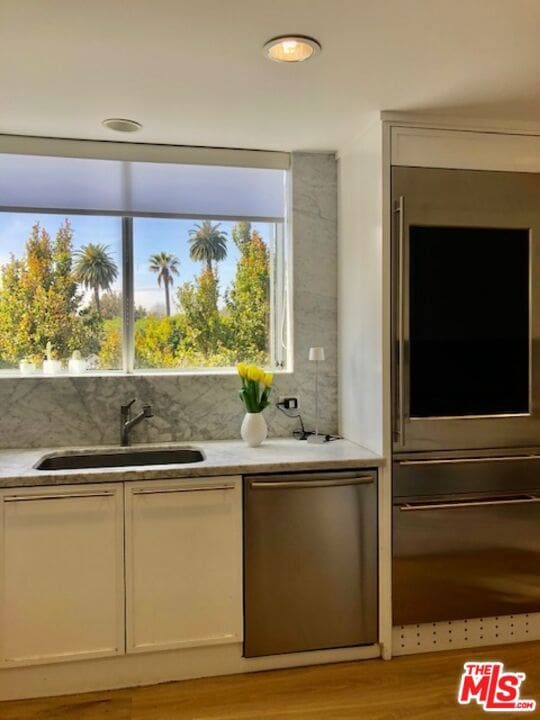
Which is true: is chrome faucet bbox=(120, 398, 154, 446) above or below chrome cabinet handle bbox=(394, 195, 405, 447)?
below

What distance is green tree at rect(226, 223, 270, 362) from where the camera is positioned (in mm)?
3104

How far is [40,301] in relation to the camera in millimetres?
2885

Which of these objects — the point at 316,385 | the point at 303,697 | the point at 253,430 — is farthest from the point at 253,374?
the point at 303,697

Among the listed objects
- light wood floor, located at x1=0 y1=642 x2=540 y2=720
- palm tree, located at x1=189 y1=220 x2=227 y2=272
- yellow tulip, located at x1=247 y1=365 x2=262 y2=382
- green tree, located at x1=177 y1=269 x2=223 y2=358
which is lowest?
light wood floor, located at x1=0 y1=642 x2=540 y2=720

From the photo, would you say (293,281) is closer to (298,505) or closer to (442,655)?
(298,505)

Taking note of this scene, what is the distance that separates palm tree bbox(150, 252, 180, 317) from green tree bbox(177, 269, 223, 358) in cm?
7

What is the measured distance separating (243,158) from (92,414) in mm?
1630

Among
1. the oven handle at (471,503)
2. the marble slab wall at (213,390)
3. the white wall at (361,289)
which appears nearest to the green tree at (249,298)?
the marble slab wall at (213,390)

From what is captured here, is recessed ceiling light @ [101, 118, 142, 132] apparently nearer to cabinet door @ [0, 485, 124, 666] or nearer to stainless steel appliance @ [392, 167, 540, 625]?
stainless steel appliance @ [392, 167, 540, 625]

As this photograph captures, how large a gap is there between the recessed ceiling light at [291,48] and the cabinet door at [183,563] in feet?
5.48

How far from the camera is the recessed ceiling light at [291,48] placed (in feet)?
5.88

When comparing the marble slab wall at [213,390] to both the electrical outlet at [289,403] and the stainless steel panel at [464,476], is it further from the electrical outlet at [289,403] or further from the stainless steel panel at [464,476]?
the stainless steel panel at [464,476]

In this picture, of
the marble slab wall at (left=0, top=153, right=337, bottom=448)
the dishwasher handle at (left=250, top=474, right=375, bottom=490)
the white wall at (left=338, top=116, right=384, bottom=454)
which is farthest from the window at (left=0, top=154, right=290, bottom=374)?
the dishwasher handle at (left=250, top=474, right=375, bottom=490)

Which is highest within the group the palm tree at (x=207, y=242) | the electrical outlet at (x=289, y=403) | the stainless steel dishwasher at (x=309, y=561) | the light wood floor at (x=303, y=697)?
the palm tree at (x=207, y=242)
